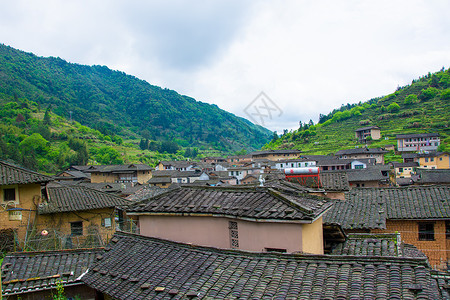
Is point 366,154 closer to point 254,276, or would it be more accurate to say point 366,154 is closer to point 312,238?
point 312,238

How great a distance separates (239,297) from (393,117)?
116557 mm

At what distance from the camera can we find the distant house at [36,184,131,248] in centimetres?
1822

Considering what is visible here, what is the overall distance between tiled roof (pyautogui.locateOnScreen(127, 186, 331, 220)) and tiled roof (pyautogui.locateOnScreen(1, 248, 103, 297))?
2.39 meters

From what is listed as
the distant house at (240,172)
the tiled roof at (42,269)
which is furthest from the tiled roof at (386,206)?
the distant house at (240,172)

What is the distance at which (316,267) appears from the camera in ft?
17.6

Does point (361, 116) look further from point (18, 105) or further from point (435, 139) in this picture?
point (18, 105)

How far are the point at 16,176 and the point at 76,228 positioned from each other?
4.67 meters

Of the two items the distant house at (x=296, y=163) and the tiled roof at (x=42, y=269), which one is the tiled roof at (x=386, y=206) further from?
the distant house at (x=296, y=163)

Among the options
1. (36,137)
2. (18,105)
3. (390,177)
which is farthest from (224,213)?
(18,105)

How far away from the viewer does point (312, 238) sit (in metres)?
7.87

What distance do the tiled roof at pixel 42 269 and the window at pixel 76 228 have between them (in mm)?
9870

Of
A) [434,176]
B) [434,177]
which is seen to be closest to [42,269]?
[434,177]

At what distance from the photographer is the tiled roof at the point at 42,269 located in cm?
861

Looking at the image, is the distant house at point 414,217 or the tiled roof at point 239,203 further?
the distant house at point 414,217
